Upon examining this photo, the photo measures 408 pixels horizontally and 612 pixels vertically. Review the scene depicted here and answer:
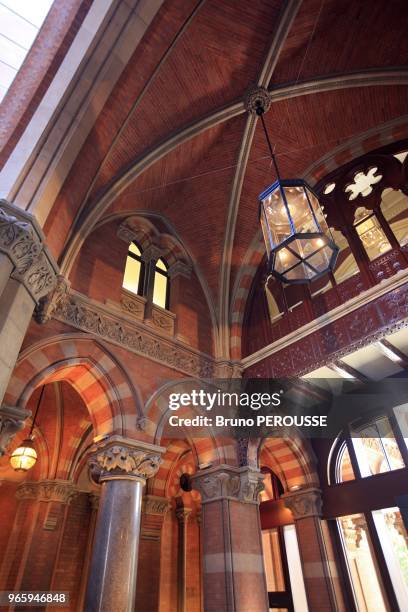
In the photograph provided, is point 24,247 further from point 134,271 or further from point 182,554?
point 182,554

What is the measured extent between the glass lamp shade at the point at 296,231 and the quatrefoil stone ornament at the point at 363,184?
3275mm

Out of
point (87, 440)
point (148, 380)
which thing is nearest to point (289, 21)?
point (148, 380)

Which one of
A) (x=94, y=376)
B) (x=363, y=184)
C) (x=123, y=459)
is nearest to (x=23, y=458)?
(x=94, y=376)

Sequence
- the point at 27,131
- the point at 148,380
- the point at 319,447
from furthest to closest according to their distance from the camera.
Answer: the point at 319,447 → the point at 148,380 → the point at 27,131

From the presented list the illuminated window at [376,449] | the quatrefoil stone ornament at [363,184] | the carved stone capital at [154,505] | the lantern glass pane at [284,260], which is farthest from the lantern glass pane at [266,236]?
the carved stone capital at [154,505]

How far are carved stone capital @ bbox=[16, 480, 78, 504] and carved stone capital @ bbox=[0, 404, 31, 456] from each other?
492cm

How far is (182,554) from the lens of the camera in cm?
988

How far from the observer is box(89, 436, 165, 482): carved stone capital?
5.45 metres

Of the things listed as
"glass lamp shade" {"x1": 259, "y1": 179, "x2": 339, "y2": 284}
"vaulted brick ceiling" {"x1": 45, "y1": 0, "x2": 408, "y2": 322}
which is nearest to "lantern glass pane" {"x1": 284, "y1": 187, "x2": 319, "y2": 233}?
"glass lamp shade" {"x1": 259, "y1": 179, "x2": 339, "y2": 284}

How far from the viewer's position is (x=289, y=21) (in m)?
6.54

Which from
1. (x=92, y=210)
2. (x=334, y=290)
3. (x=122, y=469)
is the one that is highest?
(x=92, y=210)

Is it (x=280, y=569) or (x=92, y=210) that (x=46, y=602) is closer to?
(x=280, y=569)

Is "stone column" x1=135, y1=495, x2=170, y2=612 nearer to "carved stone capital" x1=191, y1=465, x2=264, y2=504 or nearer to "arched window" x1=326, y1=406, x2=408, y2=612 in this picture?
"carved stone capital" x1=191, y1=465, x2=264, y2=504

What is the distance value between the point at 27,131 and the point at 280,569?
10061mm
